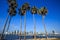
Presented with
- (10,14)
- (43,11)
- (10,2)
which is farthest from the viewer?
(43,11)

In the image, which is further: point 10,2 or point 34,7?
point 34,7

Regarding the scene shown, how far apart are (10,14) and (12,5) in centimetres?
427

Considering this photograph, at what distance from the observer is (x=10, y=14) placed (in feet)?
155

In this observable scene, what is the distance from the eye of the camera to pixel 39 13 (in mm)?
59469

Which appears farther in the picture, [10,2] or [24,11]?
[24,11]

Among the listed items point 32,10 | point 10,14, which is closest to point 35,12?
point 32,10

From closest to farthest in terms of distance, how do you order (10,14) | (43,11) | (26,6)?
(10,14), (26,6), (43,11)

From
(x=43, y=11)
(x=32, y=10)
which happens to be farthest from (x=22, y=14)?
(x=43, y=11)

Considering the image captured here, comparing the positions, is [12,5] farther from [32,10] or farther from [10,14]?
[32,10]

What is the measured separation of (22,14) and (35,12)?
20.5 feet

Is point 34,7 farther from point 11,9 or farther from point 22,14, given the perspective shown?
point 11,9

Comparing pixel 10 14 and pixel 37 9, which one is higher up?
pixel 37 9

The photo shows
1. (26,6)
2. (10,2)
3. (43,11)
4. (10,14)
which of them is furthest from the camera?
(43,11)

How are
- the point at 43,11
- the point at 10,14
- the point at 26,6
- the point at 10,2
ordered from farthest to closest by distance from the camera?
1. the point at 43,11
2. the point at 26,6
3. the point at 10,14
4. the point at 10,2
